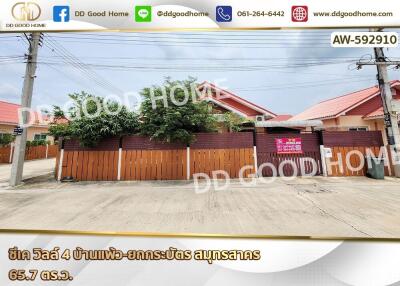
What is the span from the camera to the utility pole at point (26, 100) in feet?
28.6

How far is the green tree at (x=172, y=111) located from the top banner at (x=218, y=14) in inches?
197

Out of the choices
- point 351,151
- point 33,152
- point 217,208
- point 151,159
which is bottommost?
point 217,208

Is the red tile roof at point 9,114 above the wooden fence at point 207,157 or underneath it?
above

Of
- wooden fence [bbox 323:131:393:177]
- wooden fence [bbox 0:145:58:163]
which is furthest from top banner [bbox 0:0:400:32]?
wooden fence [bbox 0:145:58:163]

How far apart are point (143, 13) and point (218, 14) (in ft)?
4.23

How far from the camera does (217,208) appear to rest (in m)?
5.28

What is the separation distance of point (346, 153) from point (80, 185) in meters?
11.7

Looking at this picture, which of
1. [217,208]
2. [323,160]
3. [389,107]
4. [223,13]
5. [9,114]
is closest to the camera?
[223,13]

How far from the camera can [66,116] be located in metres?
9.27

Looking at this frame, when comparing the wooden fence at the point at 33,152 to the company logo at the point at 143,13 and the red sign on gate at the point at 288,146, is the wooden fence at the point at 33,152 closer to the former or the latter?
the company logo at the point at 143,13

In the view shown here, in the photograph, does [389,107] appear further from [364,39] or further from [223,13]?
[223,13]

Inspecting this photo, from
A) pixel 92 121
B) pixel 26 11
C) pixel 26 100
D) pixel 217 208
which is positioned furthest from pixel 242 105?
pixel 26 11

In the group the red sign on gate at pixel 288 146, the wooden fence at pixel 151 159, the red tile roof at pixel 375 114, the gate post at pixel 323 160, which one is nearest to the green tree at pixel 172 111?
the wooden fence at pixel 151 159

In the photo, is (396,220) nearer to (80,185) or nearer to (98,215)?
(98,215)
